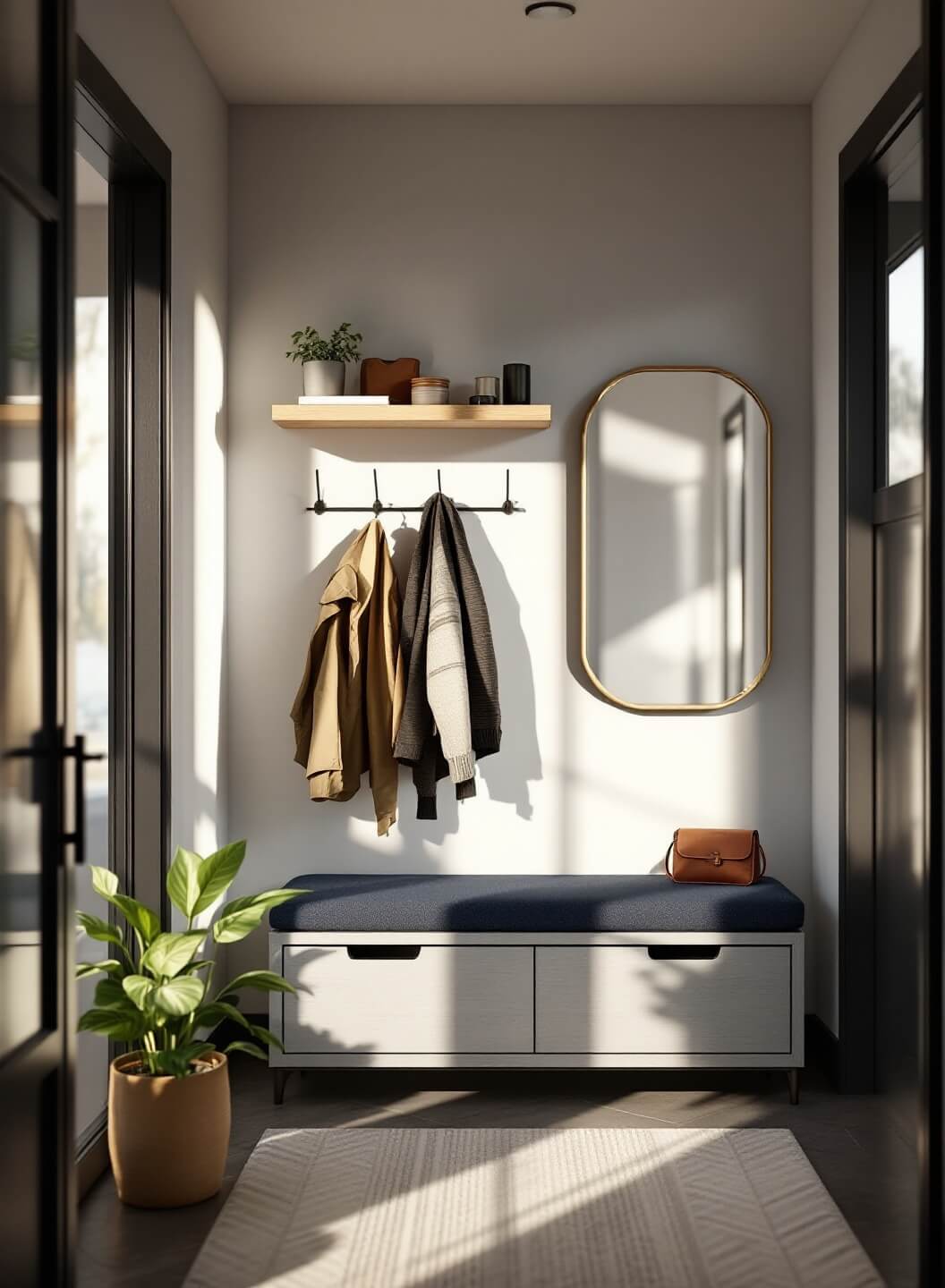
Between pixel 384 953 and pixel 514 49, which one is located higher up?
Answer: pixel 514 49

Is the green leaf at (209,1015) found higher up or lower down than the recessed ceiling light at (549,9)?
lower down

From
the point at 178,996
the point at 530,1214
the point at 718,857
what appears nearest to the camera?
the point at 178,996

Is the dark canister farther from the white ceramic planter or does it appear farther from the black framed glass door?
the black framed glass door

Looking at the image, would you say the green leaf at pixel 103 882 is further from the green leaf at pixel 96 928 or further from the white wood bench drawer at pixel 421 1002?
the white wood bench drawer at pixel 421 1002

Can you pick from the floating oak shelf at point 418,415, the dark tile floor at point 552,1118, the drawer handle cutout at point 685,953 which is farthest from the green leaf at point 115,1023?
the floating oak shelf at point 418,415

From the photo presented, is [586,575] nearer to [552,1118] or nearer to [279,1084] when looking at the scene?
[552,1118]

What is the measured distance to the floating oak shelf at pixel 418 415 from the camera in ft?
12.5

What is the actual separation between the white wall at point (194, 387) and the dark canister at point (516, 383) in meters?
0.85

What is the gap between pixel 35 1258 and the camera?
6.81ft

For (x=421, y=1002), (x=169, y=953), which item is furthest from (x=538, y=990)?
(x=169, y=953)

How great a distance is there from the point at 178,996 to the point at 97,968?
8.4 inches

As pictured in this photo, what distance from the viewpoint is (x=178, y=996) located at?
275 cm

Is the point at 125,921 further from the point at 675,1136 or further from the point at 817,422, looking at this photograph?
the point at 817,422

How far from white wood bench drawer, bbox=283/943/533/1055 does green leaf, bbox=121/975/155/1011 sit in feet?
2.74
